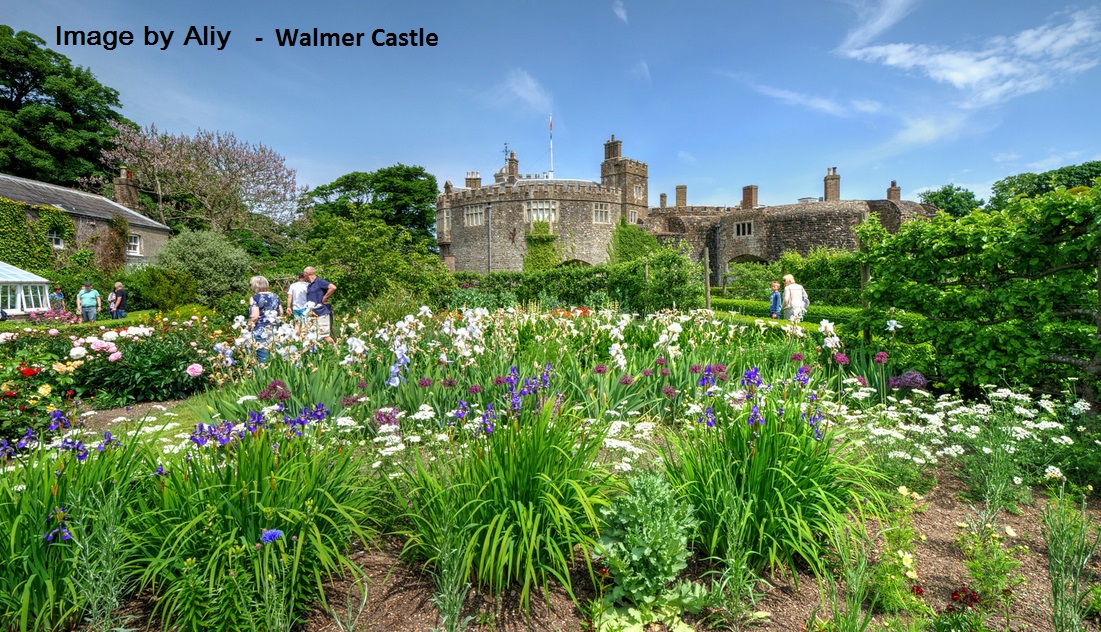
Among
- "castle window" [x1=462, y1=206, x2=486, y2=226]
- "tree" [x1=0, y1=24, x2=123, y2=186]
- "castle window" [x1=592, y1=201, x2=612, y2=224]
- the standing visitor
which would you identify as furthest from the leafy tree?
"tree" [x1=0, y1=24, x2=123, y2=186]

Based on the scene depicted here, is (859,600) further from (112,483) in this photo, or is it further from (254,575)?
(112,483)

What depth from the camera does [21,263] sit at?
74.3ft

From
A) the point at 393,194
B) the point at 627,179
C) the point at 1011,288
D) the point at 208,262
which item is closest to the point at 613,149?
the point at 627,179

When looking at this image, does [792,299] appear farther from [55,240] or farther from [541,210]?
[55,240]

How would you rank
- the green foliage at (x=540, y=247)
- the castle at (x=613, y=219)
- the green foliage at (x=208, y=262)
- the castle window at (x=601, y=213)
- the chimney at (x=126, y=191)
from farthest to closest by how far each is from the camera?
the castle window at (x=601, y=213) < the green foliage at (x=540, y=247) < the chimney at (x=126, y=191) < the castle at (x=613, y=219) < the green foliage at (x=208, y=262)

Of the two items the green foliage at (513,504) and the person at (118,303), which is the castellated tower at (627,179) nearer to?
the person at (118,303)

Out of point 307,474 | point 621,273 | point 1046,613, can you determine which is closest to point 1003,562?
point 1046,613

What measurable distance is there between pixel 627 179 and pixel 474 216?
10659 mm

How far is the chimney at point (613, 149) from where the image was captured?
1581 inches

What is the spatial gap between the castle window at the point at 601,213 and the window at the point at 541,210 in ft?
8.52

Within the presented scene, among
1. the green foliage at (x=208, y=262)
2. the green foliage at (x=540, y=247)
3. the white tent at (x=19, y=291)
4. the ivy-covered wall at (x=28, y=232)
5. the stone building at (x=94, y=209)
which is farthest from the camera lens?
the green foliage at (x=540, y=247)

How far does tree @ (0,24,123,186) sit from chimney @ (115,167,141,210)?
2.35m

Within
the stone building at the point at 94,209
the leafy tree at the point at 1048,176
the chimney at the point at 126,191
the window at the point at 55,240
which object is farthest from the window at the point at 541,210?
the leafy tree at the point at 1048,176

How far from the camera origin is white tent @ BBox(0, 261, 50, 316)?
17.0 meters
